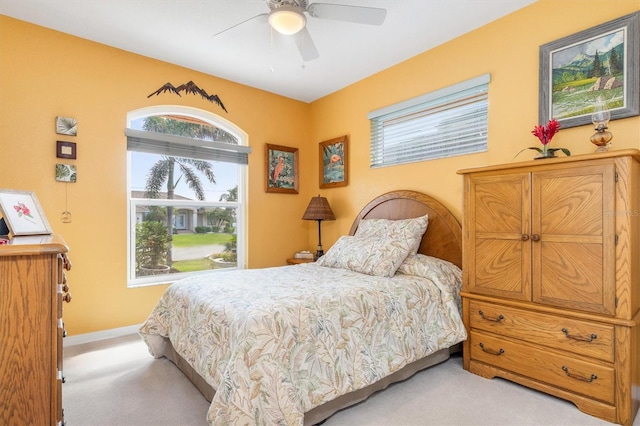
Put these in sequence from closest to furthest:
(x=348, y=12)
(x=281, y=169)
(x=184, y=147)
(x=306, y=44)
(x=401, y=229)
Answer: (x=348, y=12) → (x=306, y=44) → (x=401, y=229) → (x=184, y=147) → (x=281, y=169)

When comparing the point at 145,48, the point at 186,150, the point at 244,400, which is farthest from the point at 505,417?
the point at 145,48

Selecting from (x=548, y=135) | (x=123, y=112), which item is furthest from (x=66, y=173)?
(x=548, y=135)

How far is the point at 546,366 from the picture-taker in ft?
6.66

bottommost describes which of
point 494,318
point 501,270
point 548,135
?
point 494,318

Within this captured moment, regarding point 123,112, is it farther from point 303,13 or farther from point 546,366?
point 546,366

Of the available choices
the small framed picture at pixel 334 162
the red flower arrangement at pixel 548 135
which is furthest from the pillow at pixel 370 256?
the small framed picture at pixel 334 162

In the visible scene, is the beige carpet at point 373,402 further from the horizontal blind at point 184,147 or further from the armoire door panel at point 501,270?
the horizontal blind at point 184,147

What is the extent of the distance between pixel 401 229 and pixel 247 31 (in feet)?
7.14

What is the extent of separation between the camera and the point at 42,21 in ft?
9.00

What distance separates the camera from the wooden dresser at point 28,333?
980 mm

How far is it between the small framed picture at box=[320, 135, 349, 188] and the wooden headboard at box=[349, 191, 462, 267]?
0.72 meters

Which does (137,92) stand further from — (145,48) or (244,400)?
(244,400)

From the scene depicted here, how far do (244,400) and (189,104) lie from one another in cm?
312

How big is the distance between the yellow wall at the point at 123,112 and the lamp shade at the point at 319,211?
296mm
